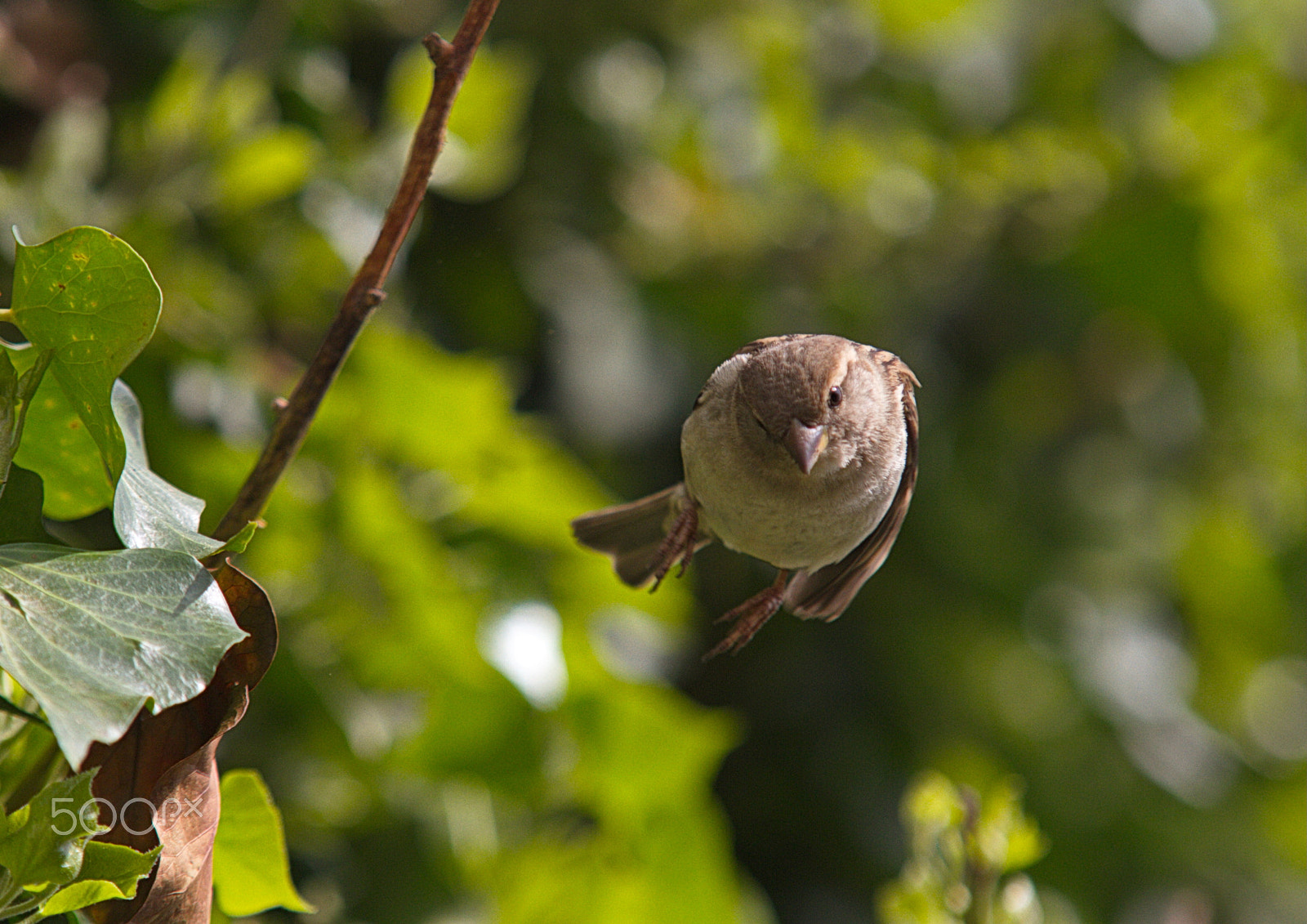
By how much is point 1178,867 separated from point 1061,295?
1.20 m

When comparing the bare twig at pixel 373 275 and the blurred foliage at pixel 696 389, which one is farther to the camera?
the blurred foliage at pixel 696 389

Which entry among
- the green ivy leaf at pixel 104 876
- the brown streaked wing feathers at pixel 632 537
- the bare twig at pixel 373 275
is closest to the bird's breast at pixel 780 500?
the brown streaked wing feathers at pixel 632 537

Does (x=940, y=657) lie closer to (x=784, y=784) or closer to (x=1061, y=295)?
(x=784, y=784)

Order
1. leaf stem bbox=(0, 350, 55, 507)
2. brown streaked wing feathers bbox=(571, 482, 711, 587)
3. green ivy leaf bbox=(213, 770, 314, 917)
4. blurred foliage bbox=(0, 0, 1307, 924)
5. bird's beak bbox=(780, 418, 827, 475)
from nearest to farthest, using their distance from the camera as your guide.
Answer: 1. leaf stem bbox=(0, 350, 55, 507)
2. green ivy leaf bbox=(213, 770, 314, 917)
3. bird's beak bbox=(780, 418, 827, 475)
4. brown streaked wing feathers bbox=(571, 482, 711, 587)
5. blurred foliage bbox=(0, 0, 1307, 924)

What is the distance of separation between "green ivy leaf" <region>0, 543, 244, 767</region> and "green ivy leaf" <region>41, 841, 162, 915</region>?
0.11 metres

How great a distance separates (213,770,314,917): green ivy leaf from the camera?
662 millimetres

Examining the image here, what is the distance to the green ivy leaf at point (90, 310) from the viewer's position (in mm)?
535

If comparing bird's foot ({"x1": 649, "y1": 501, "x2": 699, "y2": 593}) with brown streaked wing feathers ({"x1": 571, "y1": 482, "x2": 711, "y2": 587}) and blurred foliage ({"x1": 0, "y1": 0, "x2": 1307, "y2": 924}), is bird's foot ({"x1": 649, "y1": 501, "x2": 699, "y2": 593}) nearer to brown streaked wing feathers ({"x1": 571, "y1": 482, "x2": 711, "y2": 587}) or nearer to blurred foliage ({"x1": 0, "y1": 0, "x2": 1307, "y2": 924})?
brown streaked wing feathers ({"x1": 571, "y1": 482, "x2": 711, "y2": 587})

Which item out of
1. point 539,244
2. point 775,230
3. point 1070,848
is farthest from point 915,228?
point 1070,848

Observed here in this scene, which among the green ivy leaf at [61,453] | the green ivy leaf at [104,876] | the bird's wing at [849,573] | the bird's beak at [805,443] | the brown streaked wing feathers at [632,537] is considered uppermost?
the green ivy leaf at [61,453]

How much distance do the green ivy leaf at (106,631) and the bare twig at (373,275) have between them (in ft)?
0.28

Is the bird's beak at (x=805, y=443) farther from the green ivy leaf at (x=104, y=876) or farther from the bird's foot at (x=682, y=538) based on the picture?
the green ivy leaf at (x=104, y=876)

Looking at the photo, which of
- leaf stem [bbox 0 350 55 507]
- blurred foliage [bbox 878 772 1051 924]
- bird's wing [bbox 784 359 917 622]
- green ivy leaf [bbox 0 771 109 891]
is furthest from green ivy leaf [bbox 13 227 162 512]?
blurred foliage [bbox 878 772 1051 924]

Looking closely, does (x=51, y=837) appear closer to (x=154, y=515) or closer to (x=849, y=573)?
(x=154, y=515)
